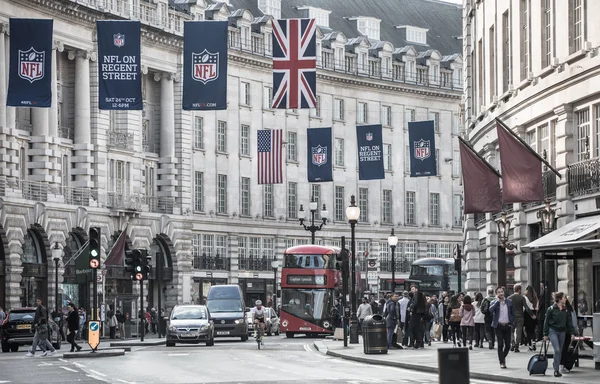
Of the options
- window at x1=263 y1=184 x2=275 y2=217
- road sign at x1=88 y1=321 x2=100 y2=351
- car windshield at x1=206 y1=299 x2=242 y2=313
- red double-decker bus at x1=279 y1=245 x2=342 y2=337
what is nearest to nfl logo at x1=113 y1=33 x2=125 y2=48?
road sign at x1=88 y1=321 x2=100 y2=351

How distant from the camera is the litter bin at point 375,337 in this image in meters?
42.2

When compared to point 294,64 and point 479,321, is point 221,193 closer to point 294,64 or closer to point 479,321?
point 294,64

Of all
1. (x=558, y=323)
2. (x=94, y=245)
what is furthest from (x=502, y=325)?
(x=94, y=245)

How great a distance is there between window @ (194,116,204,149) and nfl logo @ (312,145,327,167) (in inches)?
1240

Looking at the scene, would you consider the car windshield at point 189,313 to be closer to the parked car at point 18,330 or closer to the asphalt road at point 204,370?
the parked car at point 18,330

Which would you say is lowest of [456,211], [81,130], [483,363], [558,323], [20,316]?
[483,363]

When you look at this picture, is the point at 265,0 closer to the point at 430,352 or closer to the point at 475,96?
the point at 475,96

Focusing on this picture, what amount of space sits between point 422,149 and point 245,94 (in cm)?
3771

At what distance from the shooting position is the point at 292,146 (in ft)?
346

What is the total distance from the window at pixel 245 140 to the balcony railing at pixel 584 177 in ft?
197

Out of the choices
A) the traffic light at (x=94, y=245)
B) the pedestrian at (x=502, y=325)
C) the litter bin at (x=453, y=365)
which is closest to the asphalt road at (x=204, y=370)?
the pedestrian at (x=502, y=325)

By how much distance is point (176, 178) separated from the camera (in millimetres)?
Result: 90812

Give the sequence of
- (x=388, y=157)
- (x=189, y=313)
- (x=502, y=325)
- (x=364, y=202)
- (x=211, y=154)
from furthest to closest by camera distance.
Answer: (x=388, y=157) → (x=364, y=202) → (x=211, y=154) → (x=189, y=313) → (x=502, y=325)

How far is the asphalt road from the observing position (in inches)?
1207
